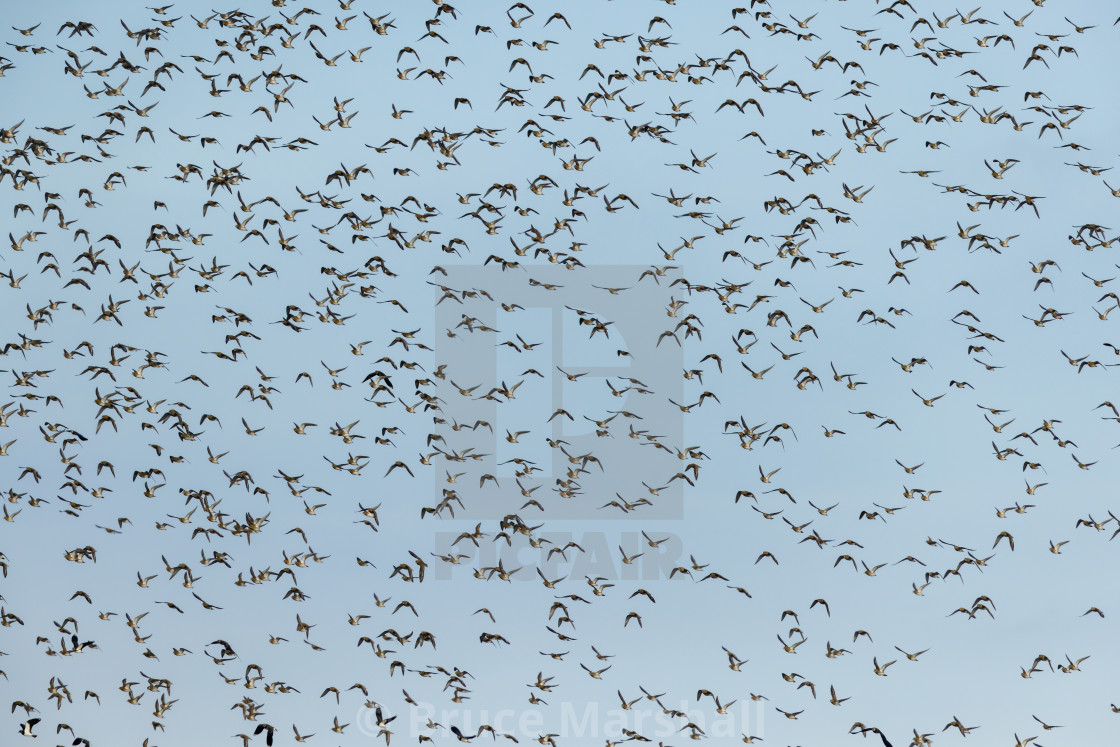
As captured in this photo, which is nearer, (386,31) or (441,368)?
(386,31)

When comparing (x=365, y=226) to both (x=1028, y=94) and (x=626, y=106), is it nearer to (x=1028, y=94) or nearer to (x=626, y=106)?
(x=626, y=106)

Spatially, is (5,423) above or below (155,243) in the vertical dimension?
below

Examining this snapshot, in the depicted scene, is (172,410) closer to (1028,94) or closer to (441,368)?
(441,368)

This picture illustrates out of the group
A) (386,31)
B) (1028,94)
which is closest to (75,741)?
(386,31)

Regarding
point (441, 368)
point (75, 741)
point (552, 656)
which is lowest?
point (75, 741)

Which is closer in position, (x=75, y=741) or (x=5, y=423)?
(x=5, y=423)

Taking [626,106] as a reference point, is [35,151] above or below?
below

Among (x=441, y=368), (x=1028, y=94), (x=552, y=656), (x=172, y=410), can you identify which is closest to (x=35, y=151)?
(x=172, y=410)

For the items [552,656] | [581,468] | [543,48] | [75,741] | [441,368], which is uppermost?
[543,48]
